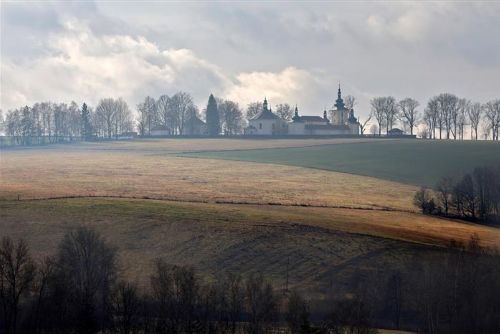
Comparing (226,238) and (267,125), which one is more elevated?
(267,125)

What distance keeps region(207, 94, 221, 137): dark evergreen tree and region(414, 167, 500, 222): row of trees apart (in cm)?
9758

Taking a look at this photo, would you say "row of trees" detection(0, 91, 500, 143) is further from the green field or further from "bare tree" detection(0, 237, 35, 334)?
"bare tree" detection(0, 237, 35, 334)

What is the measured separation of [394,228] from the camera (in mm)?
49969

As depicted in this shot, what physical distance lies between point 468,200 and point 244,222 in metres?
23.3

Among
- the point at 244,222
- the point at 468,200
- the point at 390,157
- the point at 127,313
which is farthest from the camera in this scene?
the point at 390,157

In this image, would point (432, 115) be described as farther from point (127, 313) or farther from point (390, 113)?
point (127, 313)

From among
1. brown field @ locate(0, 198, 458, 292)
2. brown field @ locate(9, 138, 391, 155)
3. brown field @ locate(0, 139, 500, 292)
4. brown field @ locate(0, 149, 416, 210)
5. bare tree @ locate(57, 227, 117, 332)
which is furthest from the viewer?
brown field @ locate(9, 138, 391, 155)

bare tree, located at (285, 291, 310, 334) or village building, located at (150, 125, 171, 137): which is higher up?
village building, located at (150, 125, 171, 137)

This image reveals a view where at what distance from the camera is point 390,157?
96.0m

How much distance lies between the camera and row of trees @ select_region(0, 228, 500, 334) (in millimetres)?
31672

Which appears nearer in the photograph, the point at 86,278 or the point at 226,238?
the point at 86,278

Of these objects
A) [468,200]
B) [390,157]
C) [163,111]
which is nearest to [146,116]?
[163,111]

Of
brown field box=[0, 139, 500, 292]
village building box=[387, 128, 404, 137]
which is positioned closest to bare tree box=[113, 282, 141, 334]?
brown field box=[0, 139, 500, 292]

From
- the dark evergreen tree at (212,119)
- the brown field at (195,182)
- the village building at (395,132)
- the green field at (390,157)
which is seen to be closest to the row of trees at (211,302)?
the brown field at (195,182)
